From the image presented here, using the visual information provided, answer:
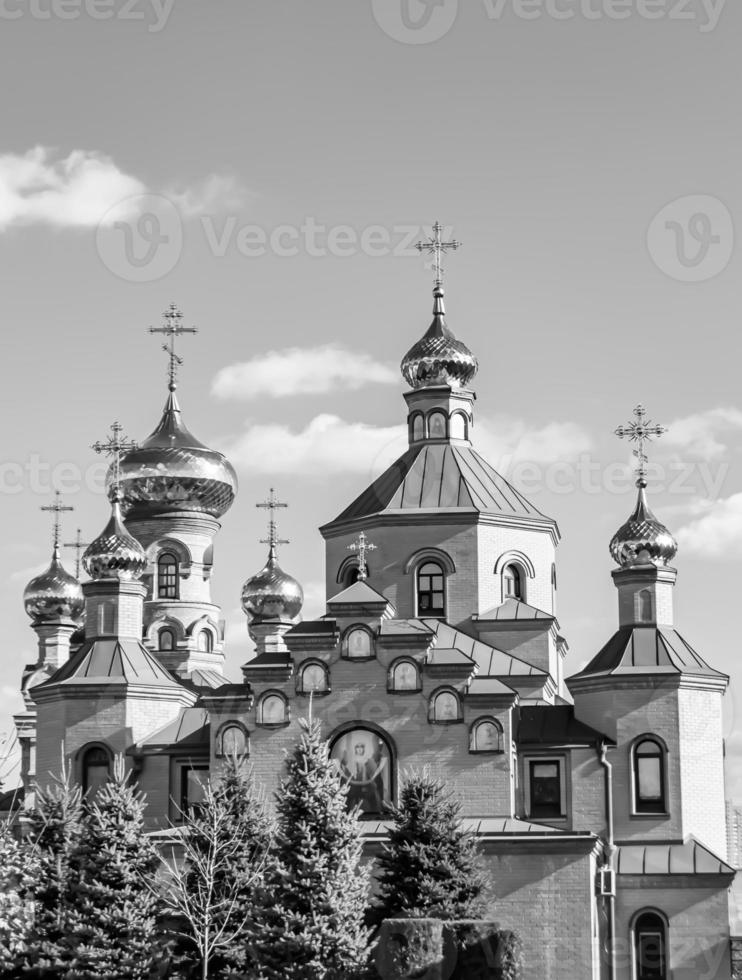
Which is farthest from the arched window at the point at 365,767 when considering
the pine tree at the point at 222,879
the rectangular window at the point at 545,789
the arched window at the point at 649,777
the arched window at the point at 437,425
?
the arched window at the point at 437,425

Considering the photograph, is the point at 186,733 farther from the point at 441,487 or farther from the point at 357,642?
the point at 441,487

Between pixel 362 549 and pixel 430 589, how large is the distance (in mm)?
2112

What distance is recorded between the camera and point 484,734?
1411 inches

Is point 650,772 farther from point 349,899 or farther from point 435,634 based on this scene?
point 349,899

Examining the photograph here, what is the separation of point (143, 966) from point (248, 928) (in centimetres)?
194

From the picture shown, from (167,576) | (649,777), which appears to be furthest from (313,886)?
(167,576)

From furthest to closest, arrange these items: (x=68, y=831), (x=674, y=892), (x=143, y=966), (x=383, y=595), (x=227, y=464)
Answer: (x=227, y=464) < (x=383, y=595) < (x=674, y=892) < (x=68, y=831) < (x=143, y=966)

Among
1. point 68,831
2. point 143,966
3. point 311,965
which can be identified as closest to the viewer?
point 311,965

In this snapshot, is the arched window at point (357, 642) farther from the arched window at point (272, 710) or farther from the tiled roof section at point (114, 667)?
the tiled roof section at point (114, 667)

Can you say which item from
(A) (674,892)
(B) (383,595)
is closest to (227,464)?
(B) (383,595)

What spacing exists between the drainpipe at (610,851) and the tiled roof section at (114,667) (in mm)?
9399

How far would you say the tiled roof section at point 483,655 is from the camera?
38281 millimetres

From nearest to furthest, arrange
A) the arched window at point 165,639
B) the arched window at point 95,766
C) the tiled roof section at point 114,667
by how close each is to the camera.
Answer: the arched window at point 95,766, the tiled roof section at point 114,667, the arched window at point 165,639

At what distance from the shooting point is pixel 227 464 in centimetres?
5053
